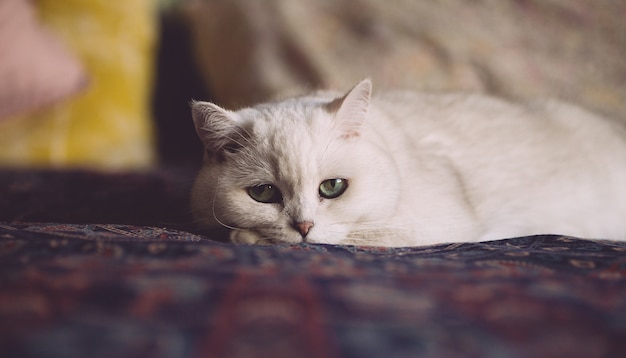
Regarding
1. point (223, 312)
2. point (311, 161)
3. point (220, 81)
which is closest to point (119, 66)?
point (220, 81)

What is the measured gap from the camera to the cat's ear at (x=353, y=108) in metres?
1.28

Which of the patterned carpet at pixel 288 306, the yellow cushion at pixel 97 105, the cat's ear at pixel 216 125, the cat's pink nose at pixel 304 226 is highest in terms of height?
the yellow cushion at pixel 97 105

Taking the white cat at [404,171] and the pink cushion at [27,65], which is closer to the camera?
the white cat at [404,171]

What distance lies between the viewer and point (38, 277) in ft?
2.44

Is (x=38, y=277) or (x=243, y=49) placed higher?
(x=243, y=49)

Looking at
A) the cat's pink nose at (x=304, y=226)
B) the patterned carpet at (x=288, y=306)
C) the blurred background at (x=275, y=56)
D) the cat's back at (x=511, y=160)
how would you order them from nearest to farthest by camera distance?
the patterned carpet at (x=288, y=306) → the cat's pink nose at (x=304, y=226) → the cat's back at (x=511, y=160) → the blurred background at (x=275, y=56)

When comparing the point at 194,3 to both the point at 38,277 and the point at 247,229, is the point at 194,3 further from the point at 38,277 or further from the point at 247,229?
the point at 38,277

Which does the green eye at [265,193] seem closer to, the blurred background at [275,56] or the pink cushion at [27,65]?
the blurred background at [275,56]

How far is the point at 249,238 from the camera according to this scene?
1223 millimetres

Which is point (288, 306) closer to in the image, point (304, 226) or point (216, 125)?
point (304, 226)

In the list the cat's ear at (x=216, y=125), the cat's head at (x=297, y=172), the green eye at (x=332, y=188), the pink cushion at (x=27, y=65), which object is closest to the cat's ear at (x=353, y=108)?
the cat's head at (x=297, y=172)

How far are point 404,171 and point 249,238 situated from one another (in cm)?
48

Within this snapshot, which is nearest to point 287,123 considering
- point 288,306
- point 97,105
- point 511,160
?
point 288,306

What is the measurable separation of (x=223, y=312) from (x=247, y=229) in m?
0.57
